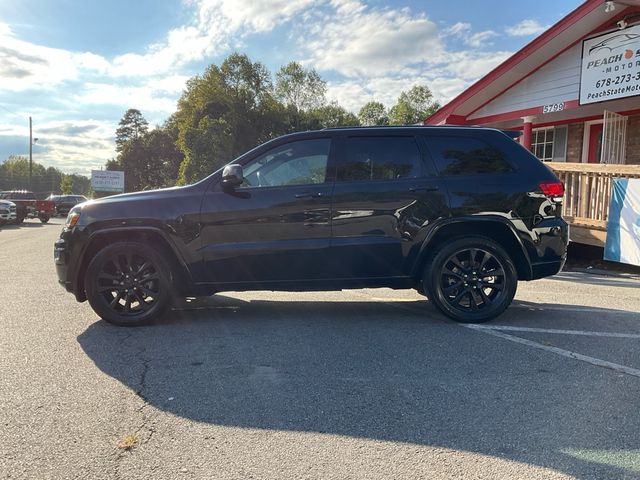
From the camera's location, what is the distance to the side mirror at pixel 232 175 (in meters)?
4.69

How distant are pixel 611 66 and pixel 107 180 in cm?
4633

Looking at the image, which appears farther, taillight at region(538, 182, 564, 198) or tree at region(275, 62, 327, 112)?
tree at region(275, 62, 327, 112)

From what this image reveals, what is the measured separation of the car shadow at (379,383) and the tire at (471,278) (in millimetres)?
269

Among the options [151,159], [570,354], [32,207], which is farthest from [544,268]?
[151,159]

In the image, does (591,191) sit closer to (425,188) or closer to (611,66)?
(611,66)

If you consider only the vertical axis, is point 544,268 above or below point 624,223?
below

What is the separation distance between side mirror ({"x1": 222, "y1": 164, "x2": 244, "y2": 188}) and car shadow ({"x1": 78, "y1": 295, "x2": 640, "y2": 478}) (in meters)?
1.44

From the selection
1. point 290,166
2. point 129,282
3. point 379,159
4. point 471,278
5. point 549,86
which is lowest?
point 129,282

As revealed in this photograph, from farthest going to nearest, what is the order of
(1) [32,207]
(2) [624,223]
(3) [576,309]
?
(1) [32,207]
(2) [624,223]
(3) [576,309]

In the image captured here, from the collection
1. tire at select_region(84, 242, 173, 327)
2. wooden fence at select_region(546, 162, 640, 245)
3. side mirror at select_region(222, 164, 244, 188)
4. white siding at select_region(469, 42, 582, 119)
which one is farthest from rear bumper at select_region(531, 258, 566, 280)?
white siding at select_region(469, 42, 582, 119)

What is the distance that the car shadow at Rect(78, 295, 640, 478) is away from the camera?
2.84m

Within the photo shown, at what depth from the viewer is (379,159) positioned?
502cm

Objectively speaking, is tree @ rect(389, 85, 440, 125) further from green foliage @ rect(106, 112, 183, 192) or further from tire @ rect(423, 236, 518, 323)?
tire @ rect(423, 236, 518, 323)

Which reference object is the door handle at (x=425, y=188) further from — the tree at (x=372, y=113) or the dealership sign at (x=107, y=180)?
the tree at (x=372, y=113)
